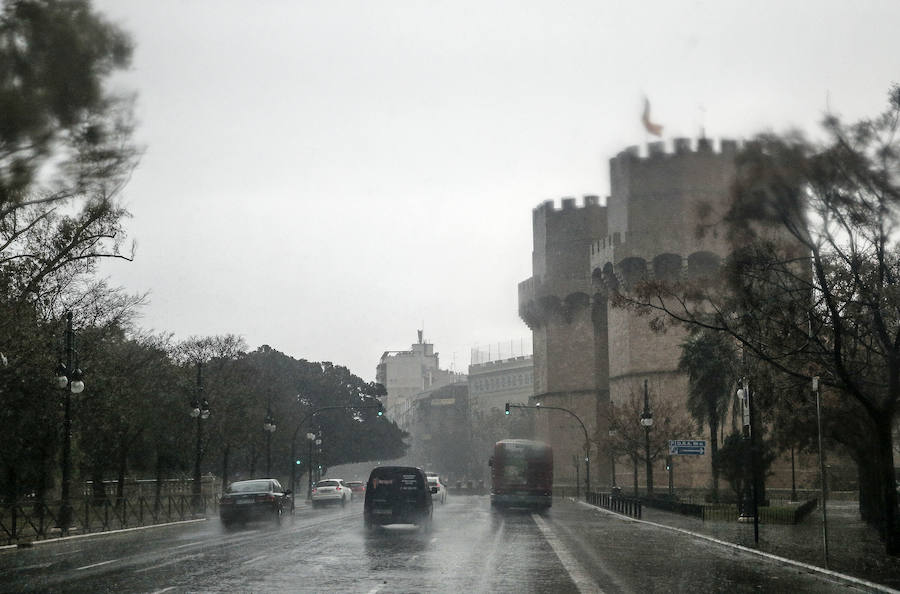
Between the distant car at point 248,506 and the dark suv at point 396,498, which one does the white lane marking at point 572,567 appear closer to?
the dark suv at point 396,498

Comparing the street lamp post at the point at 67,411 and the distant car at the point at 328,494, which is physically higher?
the street lamp post at the point at 67,411

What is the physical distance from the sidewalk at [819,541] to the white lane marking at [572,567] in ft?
13.5

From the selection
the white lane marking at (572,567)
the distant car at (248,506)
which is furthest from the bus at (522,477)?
the white lane marking at (572,567)

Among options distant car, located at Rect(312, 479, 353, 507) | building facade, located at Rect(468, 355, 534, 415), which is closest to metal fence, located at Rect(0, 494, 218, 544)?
distant car, located at Rect(312, 479, 353, 507)

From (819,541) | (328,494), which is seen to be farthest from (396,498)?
(328,494)

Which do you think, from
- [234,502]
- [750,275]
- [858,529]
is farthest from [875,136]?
[234,502]

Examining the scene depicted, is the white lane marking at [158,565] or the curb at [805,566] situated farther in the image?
the white lane marking at [158,565]

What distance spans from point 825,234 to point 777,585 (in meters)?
8.40

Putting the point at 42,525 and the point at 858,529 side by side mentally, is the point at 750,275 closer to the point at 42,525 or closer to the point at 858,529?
the point at 858,529

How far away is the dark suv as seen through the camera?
101 feet

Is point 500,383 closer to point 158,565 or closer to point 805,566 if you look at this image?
point 805,566

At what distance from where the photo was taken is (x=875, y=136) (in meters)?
21.0

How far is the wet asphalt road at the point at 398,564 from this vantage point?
49.1 ft

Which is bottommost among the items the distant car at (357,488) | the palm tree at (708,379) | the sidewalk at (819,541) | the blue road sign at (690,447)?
the distant car at (357,488)
